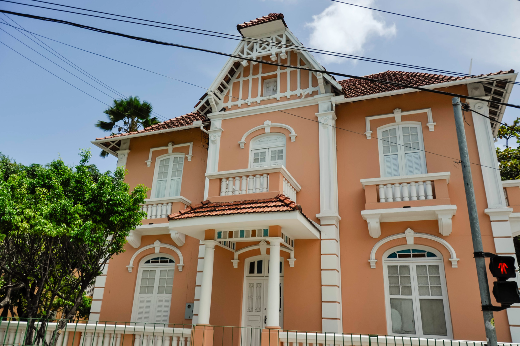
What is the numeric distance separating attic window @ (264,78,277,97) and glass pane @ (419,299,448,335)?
8215 millimetres

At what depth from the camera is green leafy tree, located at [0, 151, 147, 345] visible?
29.5ft

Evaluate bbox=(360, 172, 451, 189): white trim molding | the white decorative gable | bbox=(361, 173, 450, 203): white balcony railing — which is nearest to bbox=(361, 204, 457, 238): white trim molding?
bbox=(361, 173, 450, 203): white balcony railing

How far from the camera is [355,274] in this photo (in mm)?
11062

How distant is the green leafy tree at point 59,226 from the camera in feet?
29.5

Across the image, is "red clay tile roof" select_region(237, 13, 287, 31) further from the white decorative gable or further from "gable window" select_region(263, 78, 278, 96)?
"gable window" select_region(263, 78, 278, 96)

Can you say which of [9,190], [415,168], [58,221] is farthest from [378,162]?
[9,190]

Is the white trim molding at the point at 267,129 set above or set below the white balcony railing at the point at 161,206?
above

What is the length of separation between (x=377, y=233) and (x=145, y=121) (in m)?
14.5

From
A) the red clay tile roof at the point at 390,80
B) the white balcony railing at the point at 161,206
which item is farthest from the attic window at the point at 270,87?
the white balcony railing at the point at 161,206

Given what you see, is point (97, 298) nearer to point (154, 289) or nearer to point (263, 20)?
point (154, 289)

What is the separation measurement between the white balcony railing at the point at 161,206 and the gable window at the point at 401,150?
21.6ft

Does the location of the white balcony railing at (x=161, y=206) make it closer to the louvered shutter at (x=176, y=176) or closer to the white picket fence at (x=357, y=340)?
the louvered shutter at (x=176, y=176)

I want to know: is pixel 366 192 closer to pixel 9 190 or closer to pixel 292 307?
pixel 292 307

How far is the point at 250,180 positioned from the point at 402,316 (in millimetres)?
5383
